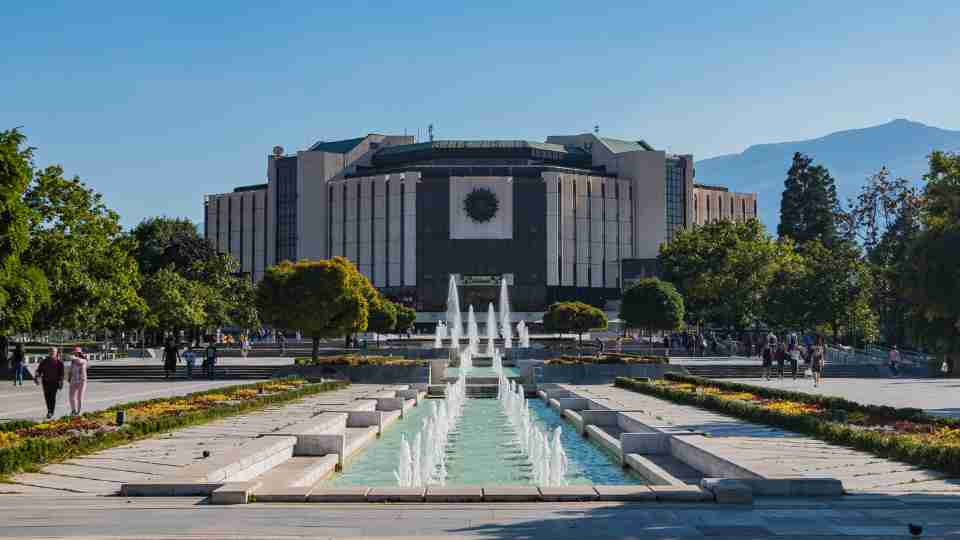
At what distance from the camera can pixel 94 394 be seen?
3027 centimetres

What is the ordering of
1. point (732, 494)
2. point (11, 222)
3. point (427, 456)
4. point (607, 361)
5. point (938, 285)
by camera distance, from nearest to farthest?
point (732, 494) < point (427, 456) < point (938, 285) < point (11, 222) < point (607, 361)

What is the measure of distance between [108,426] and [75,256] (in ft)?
71.3

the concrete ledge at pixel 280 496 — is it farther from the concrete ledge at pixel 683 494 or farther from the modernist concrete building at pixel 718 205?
the modernist concrete building at pixel 718 205

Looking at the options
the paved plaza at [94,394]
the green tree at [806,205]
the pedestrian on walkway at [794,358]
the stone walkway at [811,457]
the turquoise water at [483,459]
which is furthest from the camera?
the green tree at [806,205]

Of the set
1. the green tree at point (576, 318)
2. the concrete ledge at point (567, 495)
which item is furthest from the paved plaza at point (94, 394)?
the green tree at point (576, 318)

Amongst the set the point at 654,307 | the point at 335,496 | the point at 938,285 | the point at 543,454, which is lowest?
the point at 543,454

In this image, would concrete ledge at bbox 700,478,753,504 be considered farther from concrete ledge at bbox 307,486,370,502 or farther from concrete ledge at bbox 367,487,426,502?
concrete ledge at bbox 307,486,370,502

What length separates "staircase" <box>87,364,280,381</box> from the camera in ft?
133

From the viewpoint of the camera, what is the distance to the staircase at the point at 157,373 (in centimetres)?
4050

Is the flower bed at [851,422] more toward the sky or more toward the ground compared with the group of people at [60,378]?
more toward the ground

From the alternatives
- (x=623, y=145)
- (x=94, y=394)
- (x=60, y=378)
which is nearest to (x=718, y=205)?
(x=623, y=145)

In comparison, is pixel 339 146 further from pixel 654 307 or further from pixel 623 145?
pixel 654 307

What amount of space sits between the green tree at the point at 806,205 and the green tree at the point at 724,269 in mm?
19816

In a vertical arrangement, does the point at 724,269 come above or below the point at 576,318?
above
